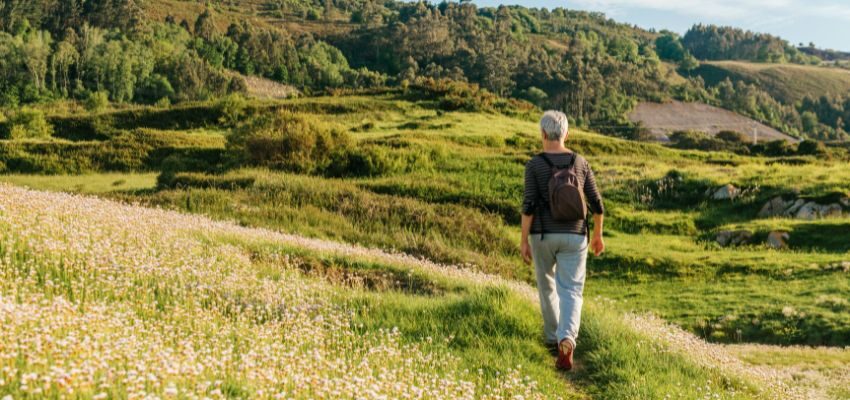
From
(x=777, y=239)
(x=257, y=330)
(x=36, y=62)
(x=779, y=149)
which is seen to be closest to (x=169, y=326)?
(x=257, y=330)

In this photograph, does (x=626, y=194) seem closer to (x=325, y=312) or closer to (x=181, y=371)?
(x=325, y=312)

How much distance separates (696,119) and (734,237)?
131370 millimetres

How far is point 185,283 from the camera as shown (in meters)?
9.52

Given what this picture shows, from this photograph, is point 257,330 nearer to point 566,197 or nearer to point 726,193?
point 566,197

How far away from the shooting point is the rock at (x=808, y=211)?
88.2ft

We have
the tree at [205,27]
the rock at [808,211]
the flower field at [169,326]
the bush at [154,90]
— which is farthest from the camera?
the tree at [205,27]

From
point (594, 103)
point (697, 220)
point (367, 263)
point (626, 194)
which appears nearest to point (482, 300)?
point (367, 263)

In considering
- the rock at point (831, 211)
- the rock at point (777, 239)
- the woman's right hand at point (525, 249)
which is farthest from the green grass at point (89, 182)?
the rock at point (831, 211)

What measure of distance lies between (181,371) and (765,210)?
27.4 m

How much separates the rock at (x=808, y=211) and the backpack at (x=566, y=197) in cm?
2261

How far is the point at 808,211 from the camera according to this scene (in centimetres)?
2717

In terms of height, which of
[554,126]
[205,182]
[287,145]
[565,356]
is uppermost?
[554,126]

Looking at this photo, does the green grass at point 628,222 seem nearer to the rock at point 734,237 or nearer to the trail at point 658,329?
the rock at point 734,237

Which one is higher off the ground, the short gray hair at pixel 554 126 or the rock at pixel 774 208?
the short gray hair at pixel 554 126
